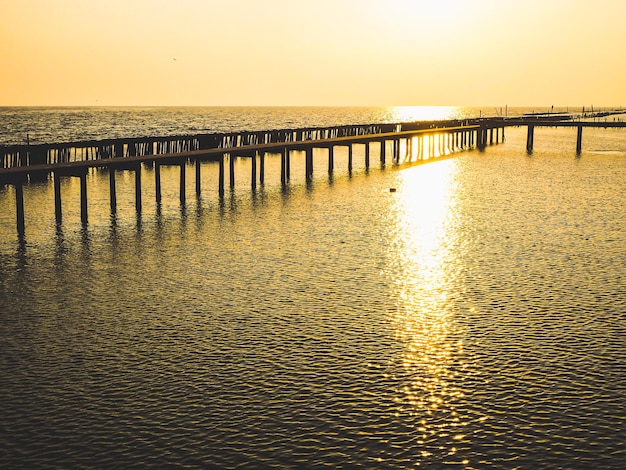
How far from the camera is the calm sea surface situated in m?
8.42

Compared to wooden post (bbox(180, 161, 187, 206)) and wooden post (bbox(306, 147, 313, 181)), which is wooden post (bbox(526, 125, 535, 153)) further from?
wooden post (bbox(180, 161, 187, 206))

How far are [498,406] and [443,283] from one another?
23.7 feet

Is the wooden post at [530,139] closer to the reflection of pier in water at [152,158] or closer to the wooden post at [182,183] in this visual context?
the reflection of pier in water at [152,158]

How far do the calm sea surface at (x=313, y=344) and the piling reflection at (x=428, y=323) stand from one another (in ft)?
0.16

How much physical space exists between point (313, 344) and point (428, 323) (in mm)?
2459

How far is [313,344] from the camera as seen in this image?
12.0 metres

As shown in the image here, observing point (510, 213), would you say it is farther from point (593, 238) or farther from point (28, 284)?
point (28, 284)

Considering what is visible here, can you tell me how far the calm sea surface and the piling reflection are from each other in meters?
0.05

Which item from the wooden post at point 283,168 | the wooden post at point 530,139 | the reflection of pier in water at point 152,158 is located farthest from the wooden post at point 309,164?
the wooden post at point 530,139

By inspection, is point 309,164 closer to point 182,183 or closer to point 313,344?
point 182,183

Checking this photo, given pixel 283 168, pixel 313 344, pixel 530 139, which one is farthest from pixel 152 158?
pixel 530 139

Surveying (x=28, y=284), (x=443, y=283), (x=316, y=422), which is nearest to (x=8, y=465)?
(x=316, y=422)

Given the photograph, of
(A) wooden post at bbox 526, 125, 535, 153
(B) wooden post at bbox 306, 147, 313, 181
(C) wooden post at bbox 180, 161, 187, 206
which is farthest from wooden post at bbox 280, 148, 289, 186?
(A) wooden post at bbox 526, 125, 535, 153

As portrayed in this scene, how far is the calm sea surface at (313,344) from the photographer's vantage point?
8.42m
